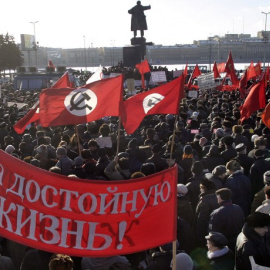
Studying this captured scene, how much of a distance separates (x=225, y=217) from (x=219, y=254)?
96 cm

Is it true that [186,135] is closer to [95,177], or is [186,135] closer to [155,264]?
[95,177]

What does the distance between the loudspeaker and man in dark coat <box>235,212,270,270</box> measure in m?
38.9

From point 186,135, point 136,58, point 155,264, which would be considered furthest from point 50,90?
point 136,58

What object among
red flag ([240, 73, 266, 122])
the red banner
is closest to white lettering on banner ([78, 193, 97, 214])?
the red banner

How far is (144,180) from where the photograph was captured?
3.55 m

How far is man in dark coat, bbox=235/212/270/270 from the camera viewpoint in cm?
422

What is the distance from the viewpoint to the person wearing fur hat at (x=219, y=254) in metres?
4.32

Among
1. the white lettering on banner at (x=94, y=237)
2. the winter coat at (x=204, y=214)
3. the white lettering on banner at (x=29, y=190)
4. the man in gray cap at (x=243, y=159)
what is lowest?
the winter coat at (x=204, y=214)

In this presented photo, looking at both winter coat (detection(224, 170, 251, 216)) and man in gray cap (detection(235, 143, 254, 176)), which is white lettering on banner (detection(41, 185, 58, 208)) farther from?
man in gray cap (detection(235, 143, 254, 176))

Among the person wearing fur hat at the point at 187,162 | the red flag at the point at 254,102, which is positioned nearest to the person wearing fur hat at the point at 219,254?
the person wearing fur hat at the point at 187,162

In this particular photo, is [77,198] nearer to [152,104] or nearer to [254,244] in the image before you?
[254,244]

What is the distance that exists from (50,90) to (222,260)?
389 cm

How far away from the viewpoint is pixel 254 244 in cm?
425

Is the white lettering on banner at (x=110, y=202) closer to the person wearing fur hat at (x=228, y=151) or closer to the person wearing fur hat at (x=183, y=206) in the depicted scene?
the person wearing fur hat at (x=183, y=206)
